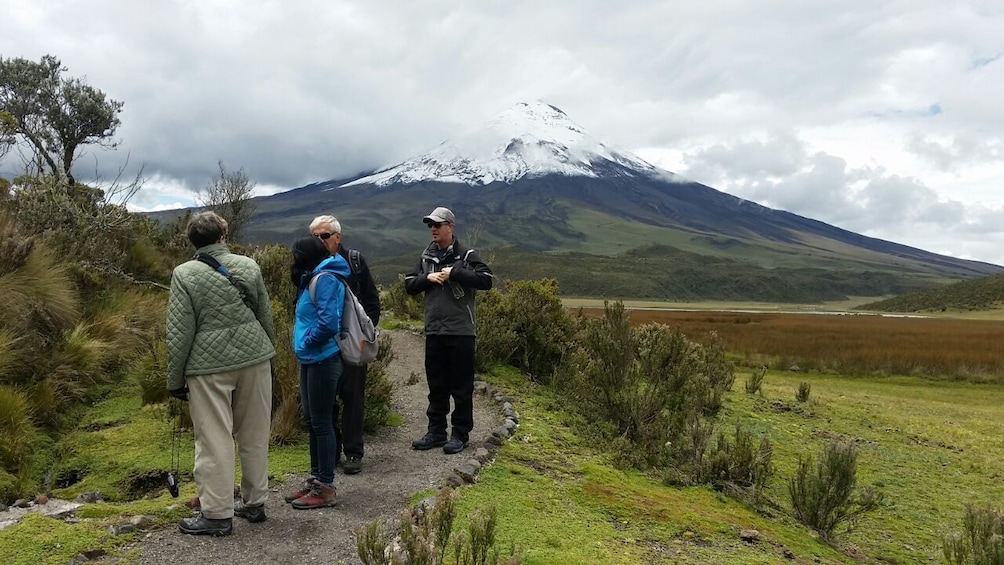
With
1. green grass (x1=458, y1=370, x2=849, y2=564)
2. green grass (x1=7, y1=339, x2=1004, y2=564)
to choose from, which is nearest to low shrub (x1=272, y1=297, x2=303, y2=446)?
green grass (x1=7, y1=339, x2=1004, y2=564)

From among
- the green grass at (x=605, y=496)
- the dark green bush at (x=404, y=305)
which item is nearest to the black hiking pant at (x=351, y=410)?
the green grass at (x=605, y=496)

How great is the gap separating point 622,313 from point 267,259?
5833 millimetres

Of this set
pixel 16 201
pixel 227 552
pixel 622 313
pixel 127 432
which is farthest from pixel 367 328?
pixel 16 201

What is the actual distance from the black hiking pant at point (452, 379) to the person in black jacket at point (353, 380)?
0.78 meters

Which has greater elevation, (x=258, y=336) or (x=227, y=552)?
(x=258, y=336)

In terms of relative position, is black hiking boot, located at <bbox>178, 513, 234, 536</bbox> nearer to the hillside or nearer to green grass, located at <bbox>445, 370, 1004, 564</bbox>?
green grass, located at <bbox>445, 370, 1004, 564</bbox>

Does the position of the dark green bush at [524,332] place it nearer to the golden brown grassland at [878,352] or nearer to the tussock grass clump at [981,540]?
the tussock grass clump at [981,540]

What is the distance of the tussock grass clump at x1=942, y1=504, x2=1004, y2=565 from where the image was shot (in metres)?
3.73

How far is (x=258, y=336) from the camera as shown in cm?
385

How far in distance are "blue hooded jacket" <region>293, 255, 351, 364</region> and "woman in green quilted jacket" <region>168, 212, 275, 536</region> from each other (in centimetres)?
37

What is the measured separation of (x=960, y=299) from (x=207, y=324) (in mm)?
84636

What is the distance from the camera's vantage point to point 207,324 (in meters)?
3.68

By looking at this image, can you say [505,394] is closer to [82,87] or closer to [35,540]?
[35,540]

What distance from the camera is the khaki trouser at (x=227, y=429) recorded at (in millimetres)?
3688
